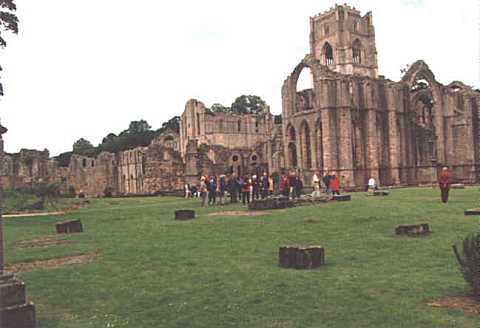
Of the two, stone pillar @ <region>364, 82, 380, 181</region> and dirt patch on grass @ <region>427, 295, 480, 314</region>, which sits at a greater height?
stone pillar @ <region>364, 82, 380, 181</region>

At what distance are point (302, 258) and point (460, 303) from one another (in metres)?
2.98

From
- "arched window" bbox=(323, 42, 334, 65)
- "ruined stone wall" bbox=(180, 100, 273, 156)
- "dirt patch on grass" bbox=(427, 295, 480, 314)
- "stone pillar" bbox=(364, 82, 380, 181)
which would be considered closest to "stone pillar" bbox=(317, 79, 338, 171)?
"stone pillar" bbox=(364, 82, 380, 181)

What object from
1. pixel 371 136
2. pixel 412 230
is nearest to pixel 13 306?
pixel 412 230

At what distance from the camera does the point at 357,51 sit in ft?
277

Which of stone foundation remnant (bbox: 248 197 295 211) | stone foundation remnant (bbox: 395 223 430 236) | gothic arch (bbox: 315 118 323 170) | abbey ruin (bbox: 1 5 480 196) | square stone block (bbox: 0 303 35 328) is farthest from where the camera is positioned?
gothic arch (bbox: 315 118 323 170)

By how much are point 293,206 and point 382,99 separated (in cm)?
2724

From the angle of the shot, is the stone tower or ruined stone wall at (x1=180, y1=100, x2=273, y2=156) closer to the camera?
ruined stone wall at (x1=180, y1=100, x2=273, y2=156)

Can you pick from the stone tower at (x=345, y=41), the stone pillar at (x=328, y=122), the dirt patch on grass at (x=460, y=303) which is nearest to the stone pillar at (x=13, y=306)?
the dirt patch on grass at (x=460, y=303)

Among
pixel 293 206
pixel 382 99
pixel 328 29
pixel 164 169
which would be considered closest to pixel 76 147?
pixel 328 29

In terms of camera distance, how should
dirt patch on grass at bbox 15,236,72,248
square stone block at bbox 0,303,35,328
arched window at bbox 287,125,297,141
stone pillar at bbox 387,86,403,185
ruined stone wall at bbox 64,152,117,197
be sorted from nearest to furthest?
square stone block at bbox 0,303,35,328
dirt patch on grass at bbox 15,236,72,248
stone pillar at bbox 387,86,403,185
arched window at bbox 287,125,297,141
ruined stone wall at bbox 64,152,117,197

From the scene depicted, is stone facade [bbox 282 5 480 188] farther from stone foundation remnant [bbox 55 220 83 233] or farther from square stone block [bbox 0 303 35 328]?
square stone block [bbox 0 303 35 328]

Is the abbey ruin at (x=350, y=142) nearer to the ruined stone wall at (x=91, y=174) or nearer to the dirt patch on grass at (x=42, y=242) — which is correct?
the ruined stone wall at (x=91, y=174)

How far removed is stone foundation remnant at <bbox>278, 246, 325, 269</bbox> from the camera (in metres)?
8.75

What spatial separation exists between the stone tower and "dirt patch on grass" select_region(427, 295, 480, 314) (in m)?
74.5
